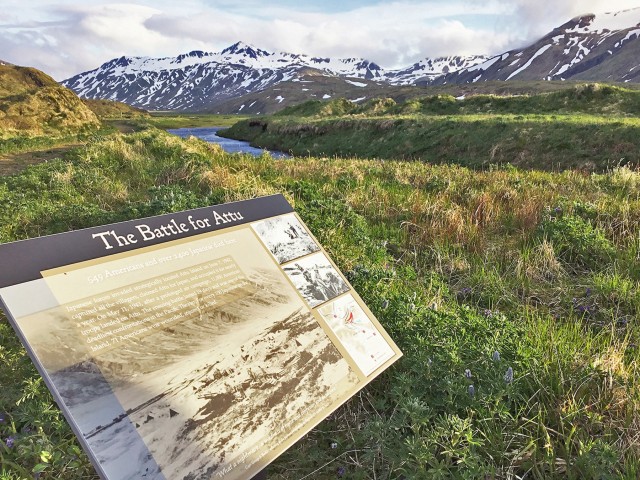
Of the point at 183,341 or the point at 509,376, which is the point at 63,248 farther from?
the point at 509,376

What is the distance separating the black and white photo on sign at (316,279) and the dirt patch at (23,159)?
12167 millimetres

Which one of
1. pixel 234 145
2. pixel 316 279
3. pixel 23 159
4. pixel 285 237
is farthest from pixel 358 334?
pixel 234 145

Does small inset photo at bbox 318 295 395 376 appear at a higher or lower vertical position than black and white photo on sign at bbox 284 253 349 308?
lower

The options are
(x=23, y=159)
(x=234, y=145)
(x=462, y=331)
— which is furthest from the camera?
(x=234, y=145)

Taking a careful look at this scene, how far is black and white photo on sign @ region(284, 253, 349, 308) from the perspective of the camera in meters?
3.44

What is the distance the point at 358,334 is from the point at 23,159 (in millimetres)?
15914

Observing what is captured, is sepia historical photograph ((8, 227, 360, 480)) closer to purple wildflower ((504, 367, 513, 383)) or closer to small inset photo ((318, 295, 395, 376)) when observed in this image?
small inset photo ((318, 295, 395, 376))

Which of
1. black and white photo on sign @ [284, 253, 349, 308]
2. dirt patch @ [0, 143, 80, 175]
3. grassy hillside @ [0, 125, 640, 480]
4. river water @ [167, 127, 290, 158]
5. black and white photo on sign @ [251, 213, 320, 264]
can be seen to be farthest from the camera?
river water @ [167, 127, 290, 158]

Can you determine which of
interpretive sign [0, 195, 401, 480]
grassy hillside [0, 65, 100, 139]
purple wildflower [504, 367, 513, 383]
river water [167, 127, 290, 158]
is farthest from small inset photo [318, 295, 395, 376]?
grassy hillside [0, 65, 100, 139]

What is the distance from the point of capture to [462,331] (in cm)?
328

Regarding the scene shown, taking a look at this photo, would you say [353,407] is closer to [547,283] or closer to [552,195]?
[547,283]

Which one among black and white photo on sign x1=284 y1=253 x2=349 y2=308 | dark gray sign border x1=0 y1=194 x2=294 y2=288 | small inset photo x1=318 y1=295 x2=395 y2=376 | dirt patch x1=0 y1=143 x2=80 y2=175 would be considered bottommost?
small inset photo x1=318 y1=295 x2=395 y2=376

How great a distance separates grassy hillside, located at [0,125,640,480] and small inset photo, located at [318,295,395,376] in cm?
20

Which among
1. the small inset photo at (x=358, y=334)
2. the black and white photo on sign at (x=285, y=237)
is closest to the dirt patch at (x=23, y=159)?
the black and white photo on sign at (x=285, y=237)
